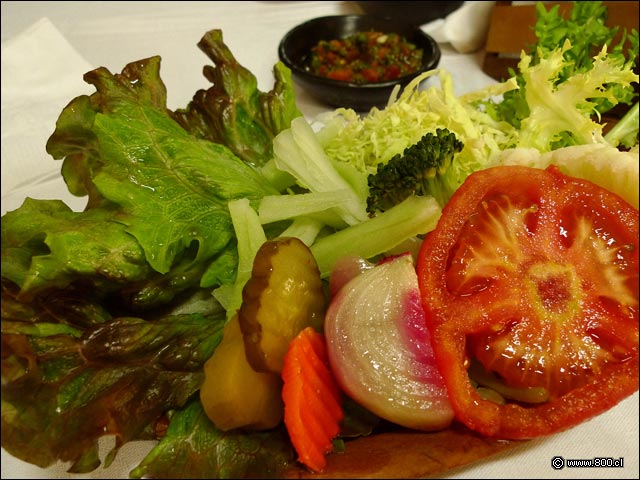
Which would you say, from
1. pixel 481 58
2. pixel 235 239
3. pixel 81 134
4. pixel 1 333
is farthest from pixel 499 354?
pixel 481 58

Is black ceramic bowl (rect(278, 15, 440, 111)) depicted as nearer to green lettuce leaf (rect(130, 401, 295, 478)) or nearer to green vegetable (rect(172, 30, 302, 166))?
green vegetable (rect(172, 30, 302, 166))

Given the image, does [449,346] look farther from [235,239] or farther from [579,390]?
[235,239]

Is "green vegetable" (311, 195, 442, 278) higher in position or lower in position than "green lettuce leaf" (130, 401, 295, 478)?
higher

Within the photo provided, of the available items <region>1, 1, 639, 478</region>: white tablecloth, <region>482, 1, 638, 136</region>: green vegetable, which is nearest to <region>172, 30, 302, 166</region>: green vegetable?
<region>1, 1, 639, 478</region>: white tablecloth

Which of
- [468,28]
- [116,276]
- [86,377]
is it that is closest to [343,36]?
[468,28]

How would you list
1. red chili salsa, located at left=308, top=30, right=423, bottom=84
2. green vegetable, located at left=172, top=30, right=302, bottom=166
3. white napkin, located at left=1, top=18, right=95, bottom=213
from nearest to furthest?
green vegetable, located at left=172, top=30, right=302, bottom=166 < white napkin, located at left=1, top=18, right=95, bottom=213 < red chili salsa, located at left=308, top=30, right=423, bottom=84

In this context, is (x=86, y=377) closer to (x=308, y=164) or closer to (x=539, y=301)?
(x=308, y=164)

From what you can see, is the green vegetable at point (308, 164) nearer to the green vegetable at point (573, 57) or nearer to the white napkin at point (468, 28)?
the green vegetable at point (573, 57)
